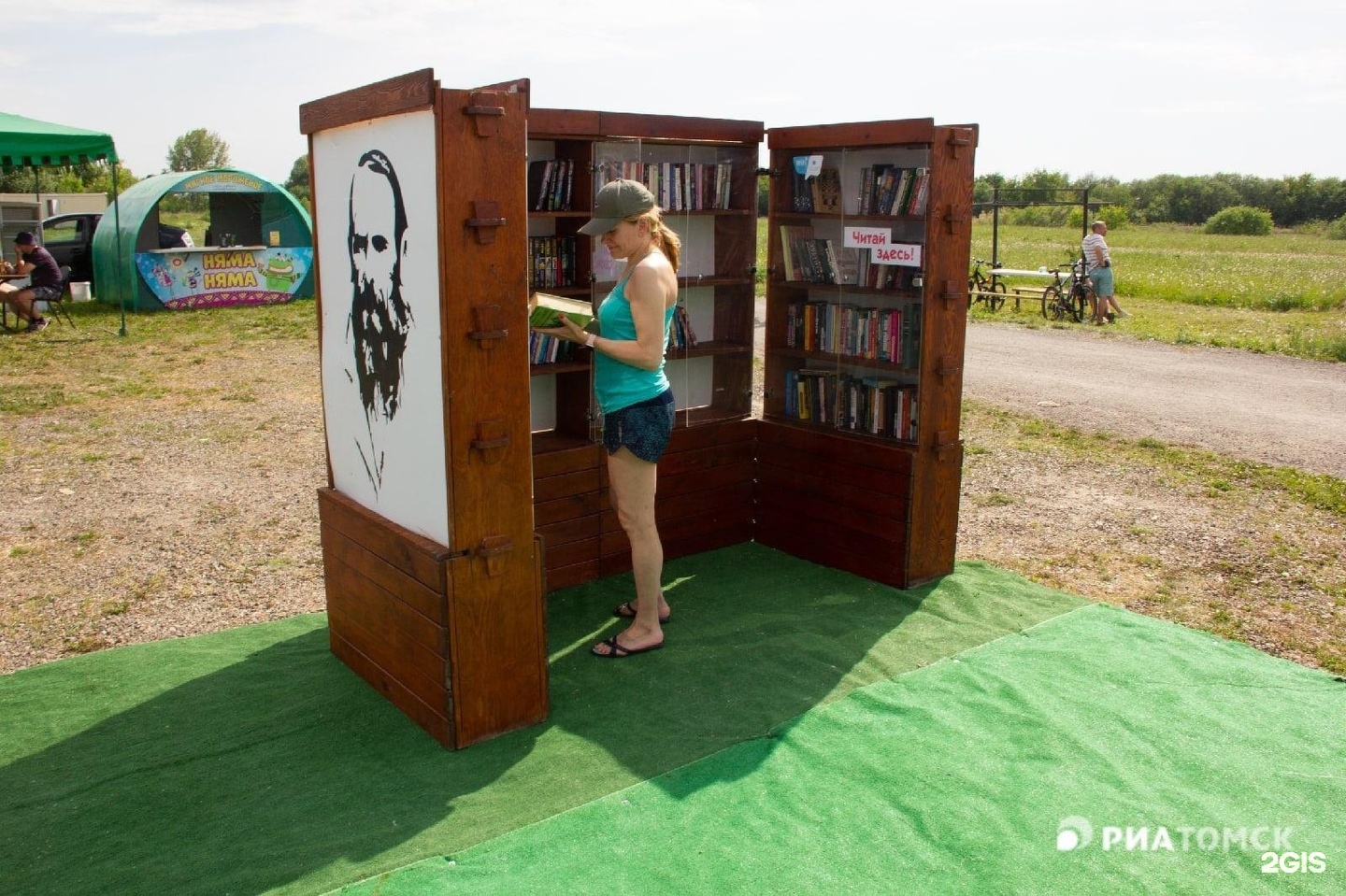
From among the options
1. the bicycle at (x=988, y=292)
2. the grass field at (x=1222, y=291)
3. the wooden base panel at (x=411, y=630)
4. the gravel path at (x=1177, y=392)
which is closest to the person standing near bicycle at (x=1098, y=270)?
the grass field at (x=1222, y=291)

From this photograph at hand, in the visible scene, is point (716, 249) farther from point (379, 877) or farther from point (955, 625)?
point (379, 877)

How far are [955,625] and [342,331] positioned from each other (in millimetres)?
2791

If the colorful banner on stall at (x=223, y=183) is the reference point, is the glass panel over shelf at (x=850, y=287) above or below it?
below

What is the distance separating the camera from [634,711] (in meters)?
3.93

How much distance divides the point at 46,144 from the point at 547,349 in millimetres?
8538

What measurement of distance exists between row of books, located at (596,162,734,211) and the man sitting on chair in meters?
11.6

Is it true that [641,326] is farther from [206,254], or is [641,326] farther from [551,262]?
[206,254]

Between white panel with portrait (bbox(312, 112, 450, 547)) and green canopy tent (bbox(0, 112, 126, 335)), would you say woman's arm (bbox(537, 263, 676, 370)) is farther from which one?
green canopy tent (bbox(0, 112, 126, 335))

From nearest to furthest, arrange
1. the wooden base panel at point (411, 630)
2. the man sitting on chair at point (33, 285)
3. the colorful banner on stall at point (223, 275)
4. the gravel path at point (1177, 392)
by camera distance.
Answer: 1. the wooden base panel at point (411, 630)
2. the gravel path at point (1177, 392)
3. the man sitting on chair at point (33, 285)
4. the colorful banner on stall at point (223, 275)

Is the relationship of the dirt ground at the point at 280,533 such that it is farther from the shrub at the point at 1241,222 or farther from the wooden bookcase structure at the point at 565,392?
the shrub at the point at 1241,222

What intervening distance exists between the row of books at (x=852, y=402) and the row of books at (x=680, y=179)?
1006mm

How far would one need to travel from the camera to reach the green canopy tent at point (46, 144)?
421 inches

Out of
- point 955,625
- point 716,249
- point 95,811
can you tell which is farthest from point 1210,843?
point 716,249

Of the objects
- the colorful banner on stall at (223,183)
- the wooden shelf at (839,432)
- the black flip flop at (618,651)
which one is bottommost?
the black flip flop at (618,651)
